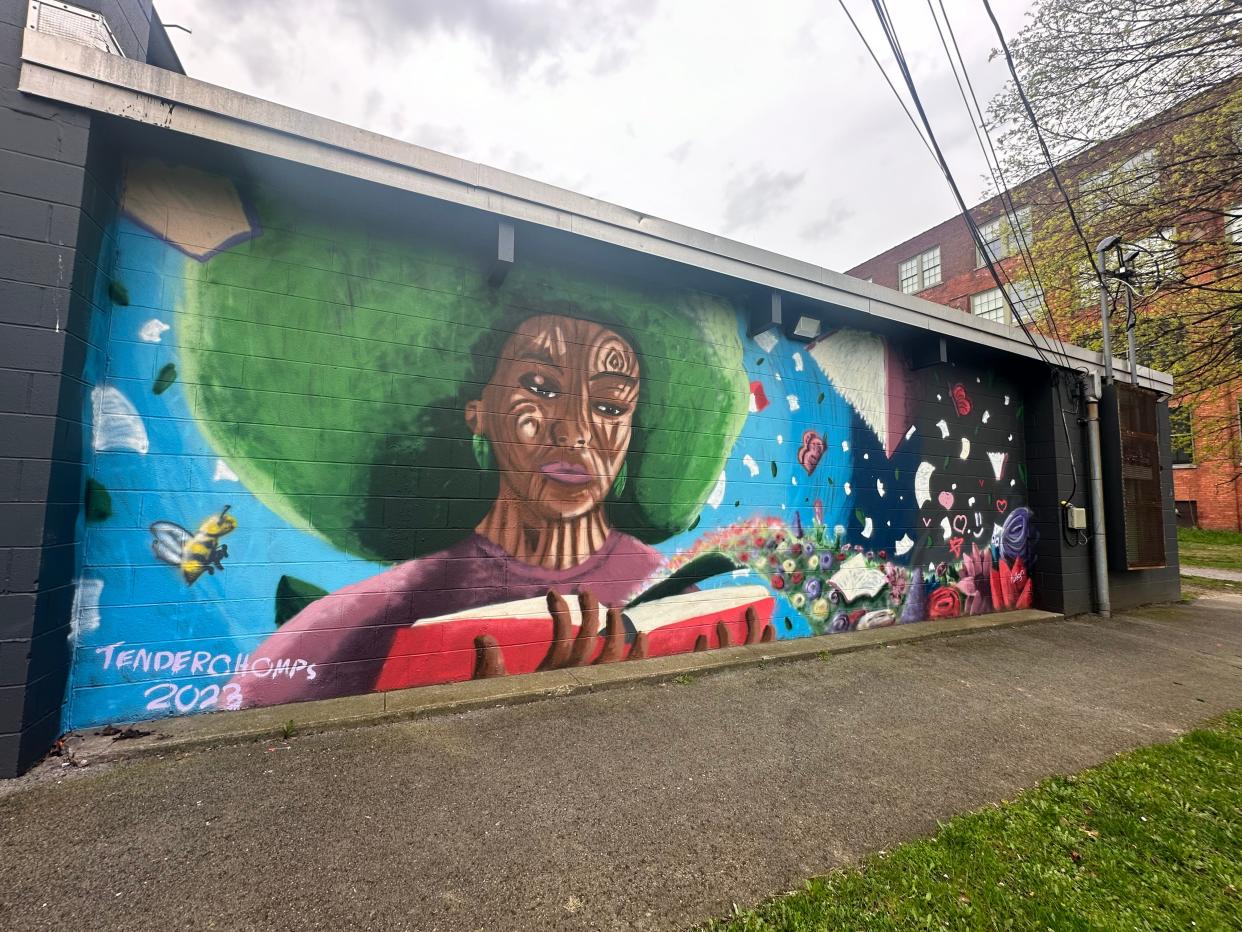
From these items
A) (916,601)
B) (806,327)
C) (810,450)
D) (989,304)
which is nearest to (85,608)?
(810,450)

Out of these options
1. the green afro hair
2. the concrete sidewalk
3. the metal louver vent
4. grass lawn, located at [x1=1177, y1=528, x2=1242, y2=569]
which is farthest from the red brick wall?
the metal louver vent

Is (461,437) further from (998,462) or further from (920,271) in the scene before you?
(920,271)

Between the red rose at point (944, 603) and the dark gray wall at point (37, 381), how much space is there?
301 inches

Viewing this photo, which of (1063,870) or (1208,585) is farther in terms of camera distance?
(1208,585)

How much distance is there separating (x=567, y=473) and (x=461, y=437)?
899 mm

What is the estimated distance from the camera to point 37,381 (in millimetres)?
2568

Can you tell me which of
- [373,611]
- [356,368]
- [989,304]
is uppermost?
[989,304]

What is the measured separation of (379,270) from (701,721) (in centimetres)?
389

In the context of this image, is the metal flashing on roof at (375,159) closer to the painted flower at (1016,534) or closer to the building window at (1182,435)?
the painted flower at (1016,534)

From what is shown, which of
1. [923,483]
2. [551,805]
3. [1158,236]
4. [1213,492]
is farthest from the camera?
[1213,492]

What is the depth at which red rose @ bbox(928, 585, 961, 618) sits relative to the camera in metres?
6.25

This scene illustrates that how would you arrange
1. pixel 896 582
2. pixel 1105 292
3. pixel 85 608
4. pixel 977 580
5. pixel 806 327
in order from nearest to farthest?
pixel 85 608 < pixel 806 327 < pixel 896 582 < pixel 977 580 < pixel 1105 292

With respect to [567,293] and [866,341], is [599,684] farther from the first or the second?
[866,341]

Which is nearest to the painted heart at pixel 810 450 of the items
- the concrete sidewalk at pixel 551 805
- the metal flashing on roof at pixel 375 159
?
the metal flashing on roof at pixel 375 159
